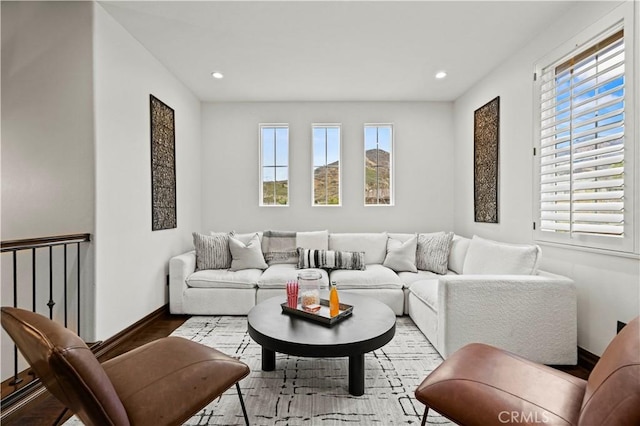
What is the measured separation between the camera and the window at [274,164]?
4.66 meters

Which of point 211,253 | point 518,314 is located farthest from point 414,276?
point 211,253

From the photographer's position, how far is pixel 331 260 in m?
3.77

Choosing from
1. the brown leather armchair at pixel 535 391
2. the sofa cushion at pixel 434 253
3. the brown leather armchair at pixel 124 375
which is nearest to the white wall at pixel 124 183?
the brown leather armchair at pixel 124 375

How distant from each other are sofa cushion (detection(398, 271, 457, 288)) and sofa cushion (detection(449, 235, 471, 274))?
0.37ft

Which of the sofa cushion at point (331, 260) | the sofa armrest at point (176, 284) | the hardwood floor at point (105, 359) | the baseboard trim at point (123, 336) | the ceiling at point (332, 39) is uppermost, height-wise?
the ceiling at point (332, 39)

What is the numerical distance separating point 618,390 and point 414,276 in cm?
250

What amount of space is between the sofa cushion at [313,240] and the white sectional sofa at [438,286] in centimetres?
1

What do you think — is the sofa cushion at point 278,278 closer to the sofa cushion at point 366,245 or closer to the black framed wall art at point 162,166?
the sofa cushion at point 366,245

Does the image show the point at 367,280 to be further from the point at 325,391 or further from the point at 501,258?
the point at 325,391

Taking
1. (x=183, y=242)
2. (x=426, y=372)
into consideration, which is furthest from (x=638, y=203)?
(x=183, y=242)

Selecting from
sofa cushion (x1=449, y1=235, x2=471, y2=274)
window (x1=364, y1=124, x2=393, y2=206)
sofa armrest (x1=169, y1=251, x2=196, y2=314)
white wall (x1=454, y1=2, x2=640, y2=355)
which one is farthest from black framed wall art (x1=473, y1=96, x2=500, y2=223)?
sofa armrest (x1=169, y1=251, x2=196, y2=314)

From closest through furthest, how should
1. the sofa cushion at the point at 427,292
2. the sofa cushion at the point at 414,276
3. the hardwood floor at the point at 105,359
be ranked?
the hardwood floor at the point at 105,359, the sofa cushion at the point at 427,292, the sofa cushion at the point at 414,276

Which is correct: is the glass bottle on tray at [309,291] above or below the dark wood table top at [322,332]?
above

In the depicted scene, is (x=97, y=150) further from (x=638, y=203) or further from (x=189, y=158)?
(x=638, y=203)
